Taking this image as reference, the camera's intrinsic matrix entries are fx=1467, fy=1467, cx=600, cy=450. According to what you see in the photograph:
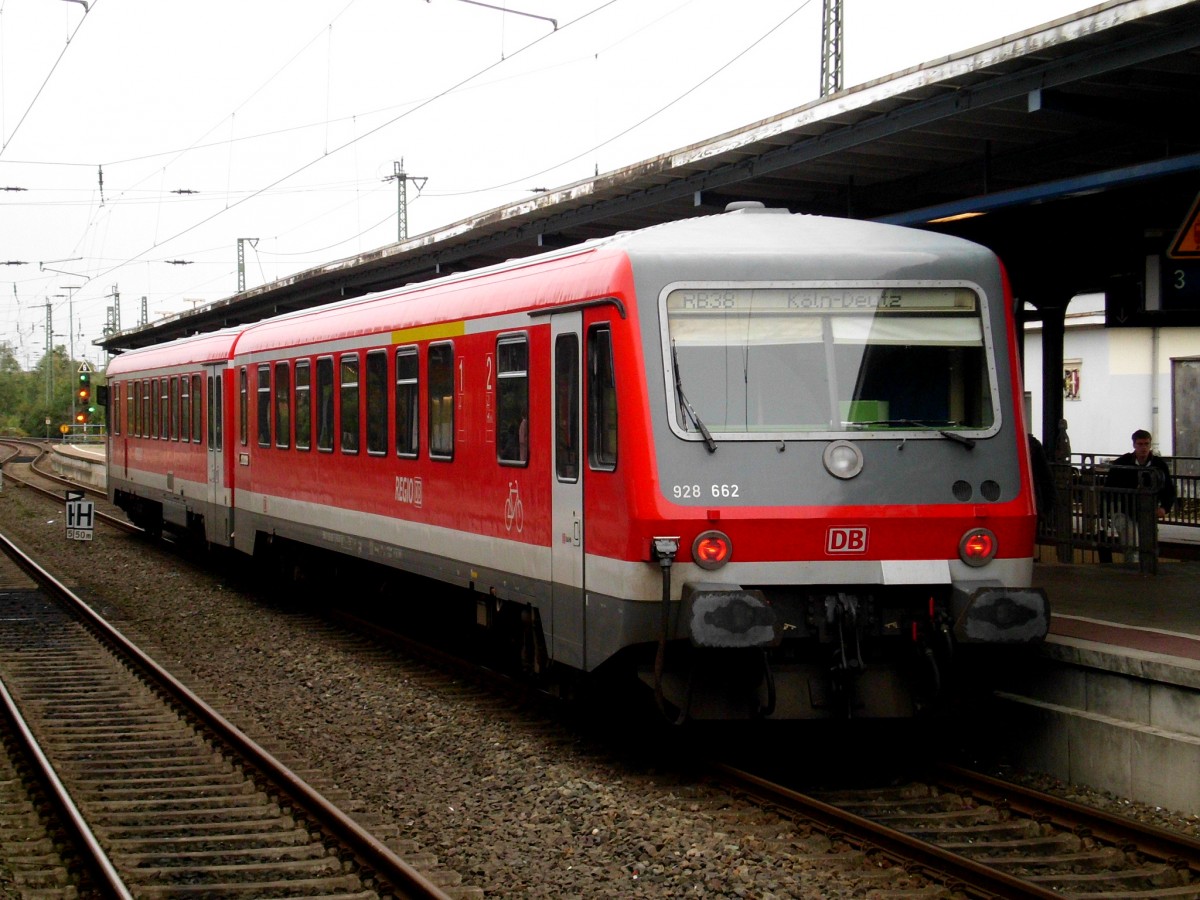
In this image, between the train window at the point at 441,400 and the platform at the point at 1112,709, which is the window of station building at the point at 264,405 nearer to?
the train window at the point at 441,400

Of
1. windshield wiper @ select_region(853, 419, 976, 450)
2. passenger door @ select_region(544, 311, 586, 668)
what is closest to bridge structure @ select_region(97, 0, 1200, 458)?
windshield wiper @ select_region(853, 419, 976, 450)

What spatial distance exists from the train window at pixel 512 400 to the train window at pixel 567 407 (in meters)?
0.51

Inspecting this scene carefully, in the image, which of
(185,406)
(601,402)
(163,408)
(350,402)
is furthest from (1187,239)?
(163,408)

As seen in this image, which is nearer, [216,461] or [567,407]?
[567,407]

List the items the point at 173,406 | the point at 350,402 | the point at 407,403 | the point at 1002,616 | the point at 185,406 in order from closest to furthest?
1. the point at 1002,616
2. the point at 407,403
3. the point at 350,402
4. the point at 185,406
5. the point at 173,406

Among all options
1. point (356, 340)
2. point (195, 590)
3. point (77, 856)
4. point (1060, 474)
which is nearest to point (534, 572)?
point (77, 856)

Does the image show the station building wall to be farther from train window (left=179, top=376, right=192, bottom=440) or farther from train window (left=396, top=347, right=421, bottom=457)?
train window (left=396, top=347, right=421, bottom=457)

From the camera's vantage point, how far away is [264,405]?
16.0 meters

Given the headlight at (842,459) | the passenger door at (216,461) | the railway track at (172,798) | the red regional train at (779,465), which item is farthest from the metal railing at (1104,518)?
the passenger door at (216,461)

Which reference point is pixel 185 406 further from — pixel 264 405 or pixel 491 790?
pixel 491 790

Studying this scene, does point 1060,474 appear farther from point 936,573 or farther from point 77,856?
point 77,856

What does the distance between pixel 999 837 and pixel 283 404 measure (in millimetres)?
9961

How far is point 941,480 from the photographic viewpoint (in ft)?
26.3

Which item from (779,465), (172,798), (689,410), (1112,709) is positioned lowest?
(172,798)
